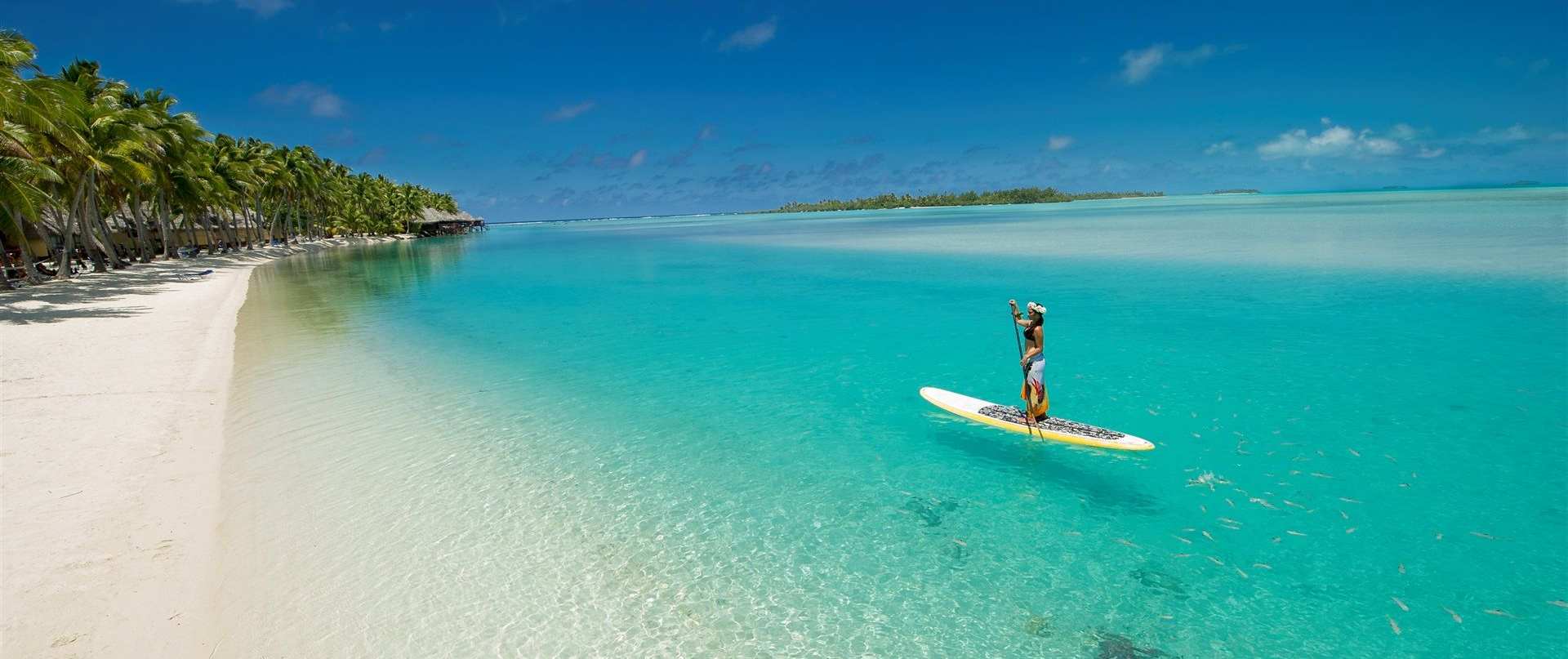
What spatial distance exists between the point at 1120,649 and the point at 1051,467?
160 inches

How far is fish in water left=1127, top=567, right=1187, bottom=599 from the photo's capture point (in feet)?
21.8

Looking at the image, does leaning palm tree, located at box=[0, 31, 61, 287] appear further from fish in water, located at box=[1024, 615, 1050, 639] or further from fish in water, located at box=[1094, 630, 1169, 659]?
fish in water, located at box=[1094, 630, 1169, 659]

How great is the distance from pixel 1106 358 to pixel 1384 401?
5172mm

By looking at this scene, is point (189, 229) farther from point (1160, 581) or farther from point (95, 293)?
point (1160, 581)

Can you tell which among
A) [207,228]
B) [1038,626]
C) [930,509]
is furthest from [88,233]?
[1038,626]

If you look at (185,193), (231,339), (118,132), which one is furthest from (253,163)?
(231,339)

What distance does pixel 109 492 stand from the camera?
27.2 ft

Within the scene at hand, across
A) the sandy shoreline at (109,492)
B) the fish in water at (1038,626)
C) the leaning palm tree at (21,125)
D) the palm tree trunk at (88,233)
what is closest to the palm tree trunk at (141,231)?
the palm tree trunk at (88,233)

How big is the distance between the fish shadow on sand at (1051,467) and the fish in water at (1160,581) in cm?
140

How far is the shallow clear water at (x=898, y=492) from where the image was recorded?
20.5 feet

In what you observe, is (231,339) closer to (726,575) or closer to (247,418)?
(247,418)

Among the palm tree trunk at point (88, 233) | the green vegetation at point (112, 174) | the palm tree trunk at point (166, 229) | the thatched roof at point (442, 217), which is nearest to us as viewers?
the green vegetation at point (112, 174)

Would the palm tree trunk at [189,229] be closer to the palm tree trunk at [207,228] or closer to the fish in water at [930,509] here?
the palm tree trunk at [207,228]

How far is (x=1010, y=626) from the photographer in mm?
6207
